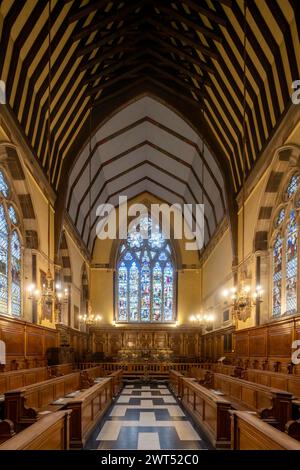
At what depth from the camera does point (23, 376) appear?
33.8ft

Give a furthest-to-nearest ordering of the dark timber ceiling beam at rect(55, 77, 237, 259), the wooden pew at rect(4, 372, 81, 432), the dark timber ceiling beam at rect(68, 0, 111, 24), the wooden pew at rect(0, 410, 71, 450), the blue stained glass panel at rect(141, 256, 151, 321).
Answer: the blue stained glass panel at rect(141, 256, 151, 321) < the dark timber ceiling beam at rect(55, 77, 237, 259) < the dark timber ceiling beam at rect(68, 0, 111, 24) < the wooden pew at rect(4, 372, 81, 432) < the wooden pew at rect(0, 410, 71, 450)

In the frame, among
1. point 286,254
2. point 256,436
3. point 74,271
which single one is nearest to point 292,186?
point 286,254

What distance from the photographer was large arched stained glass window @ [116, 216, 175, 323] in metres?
26.2

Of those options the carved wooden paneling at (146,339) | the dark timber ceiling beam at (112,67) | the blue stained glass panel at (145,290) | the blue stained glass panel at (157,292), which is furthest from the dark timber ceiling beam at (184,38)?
the carved wooden paneling at (146,339)

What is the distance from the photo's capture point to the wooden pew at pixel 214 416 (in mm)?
7457

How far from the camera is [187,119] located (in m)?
16.6

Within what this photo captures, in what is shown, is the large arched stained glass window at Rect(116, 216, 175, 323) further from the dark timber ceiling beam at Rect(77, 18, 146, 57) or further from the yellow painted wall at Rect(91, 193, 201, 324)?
the dark timber ceiling beam at Rect(77, 18, 146, 57)

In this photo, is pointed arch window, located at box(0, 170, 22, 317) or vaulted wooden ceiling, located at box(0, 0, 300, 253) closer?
vaulted wooden ceiling, located at box(0, 0, 300, 253)

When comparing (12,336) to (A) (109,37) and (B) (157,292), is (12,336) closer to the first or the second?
(A) (109,37)

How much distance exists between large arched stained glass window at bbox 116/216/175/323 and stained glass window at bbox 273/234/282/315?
12.8 m

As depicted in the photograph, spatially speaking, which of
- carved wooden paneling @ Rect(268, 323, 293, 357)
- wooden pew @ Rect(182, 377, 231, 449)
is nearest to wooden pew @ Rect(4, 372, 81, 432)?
wooden pew @ Rect(182, 377, 231, 449)

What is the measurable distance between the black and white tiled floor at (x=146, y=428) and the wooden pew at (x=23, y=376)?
1.85 m

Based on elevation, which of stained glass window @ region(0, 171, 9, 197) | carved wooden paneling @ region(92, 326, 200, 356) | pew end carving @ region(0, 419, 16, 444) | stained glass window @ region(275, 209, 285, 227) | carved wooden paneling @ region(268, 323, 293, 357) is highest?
stained glass window @ region(0, 171, 9, 197)
